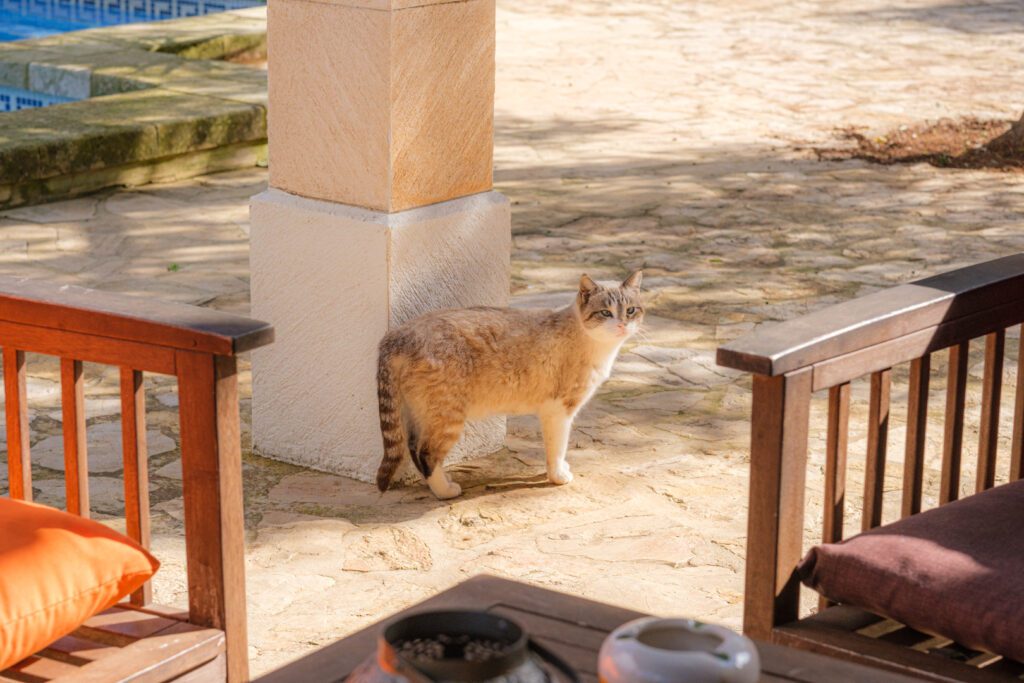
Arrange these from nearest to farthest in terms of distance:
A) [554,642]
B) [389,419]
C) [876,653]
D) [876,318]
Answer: [554,642], [876,653], [876,318], [389,419]

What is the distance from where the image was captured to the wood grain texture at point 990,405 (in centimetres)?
310

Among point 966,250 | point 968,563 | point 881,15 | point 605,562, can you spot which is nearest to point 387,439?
point 605,562

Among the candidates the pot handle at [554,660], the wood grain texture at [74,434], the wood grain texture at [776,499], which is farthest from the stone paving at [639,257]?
the pot handle at [554,660]

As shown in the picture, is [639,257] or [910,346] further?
[639,257]

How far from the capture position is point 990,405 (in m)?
3.15

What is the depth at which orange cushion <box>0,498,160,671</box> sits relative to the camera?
2.39 metres

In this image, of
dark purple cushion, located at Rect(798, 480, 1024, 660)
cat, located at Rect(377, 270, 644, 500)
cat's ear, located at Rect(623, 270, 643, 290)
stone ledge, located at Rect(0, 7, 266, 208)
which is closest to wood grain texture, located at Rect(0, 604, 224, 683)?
dark purple cushion, located at Rect(798, 480, 1024, 660)

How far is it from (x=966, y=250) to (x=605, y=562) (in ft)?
11.8

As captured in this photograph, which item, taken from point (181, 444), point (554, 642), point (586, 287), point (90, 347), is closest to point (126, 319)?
point (90, 347)

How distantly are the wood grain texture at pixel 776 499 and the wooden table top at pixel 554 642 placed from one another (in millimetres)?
570

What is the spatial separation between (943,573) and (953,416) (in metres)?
0.63

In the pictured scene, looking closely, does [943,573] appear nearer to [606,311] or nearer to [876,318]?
[876,318]

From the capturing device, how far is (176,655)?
2.49 meters

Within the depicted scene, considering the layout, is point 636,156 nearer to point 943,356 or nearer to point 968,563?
point 943,356
